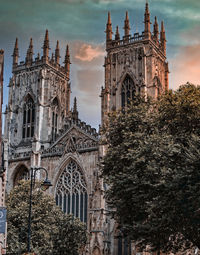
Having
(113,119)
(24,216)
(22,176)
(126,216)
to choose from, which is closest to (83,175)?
(22,176)

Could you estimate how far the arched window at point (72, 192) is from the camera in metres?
46.4

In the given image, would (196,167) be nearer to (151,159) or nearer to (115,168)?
(151,159)

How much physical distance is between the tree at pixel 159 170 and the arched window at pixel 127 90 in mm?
22950

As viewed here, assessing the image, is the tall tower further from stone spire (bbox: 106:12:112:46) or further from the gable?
the gable

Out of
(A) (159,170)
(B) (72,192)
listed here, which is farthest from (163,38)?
(A) (159,170)

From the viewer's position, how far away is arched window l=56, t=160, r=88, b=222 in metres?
46.4

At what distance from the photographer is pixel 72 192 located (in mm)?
47406

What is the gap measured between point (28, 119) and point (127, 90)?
41.1 feet

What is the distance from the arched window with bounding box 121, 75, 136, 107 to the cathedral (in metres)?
0.04

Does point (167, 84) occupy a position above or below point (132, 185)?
above

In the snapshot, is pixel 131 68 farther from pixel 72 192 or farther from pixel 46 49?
pixel 72 192

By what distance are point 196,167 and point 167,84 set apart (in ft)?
112

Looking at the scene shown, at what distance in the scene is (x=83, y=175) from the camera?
155ft

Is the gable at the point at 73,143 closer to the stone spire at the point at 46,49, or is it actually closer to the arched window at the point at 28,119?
the arched window at the point at 28,119
